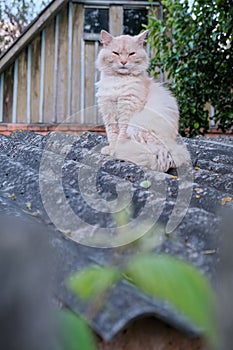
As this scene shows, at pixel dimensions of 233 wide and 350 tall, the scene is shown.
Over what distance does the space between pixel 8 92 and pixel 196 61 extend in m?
3.03

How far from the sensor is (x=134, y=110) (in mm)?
1865

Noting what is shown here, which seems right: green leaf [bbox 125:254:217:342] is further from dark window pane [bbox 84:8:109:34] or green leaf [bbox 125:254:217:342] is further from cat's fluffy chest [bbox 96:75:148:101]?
dark window pane [bbox 84:8:109:34]

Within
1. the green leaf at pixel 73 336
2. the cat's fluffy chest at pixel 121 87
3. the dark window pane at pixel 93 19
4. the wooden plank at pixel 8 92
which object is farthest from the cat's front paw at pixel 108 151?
the dark window pane at pixel 93 19

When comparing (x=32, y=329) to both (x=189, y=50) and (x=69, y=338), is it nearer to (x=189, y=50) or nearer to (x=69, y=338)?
(x=69, y=338)

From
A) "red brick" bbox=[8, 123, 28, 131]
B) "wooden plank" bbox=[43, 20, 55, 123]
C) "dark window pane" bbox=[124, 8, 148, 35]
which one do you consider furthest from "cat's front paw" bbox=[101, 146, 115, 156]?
"dark window pane" bbox=[124, 8, 148, 35]

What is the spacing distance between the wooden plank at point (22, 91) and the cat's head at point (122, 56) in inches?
165

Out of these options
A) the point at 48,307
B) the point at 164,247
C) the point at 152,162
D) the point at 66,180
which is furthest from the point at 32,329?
the point at 152,162

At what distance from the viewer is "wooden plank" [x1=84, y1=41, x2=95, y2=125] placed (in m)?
6.02

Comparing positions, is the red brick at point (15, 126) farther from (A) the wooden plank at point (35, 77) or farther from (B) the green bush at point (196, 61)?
(B) the green bush at point (196, 61)

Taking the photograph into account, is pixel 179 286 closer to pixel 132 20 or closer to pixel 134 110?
pixel 134 110

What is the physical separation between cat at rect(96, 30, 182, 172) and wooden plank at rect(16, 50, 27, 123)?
Result: 416 cm

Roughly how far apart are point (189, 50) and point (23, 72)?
273 centimetres

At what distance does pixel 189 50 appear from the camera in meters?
4.36

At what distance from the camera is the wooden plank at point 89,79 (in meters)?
6.02
